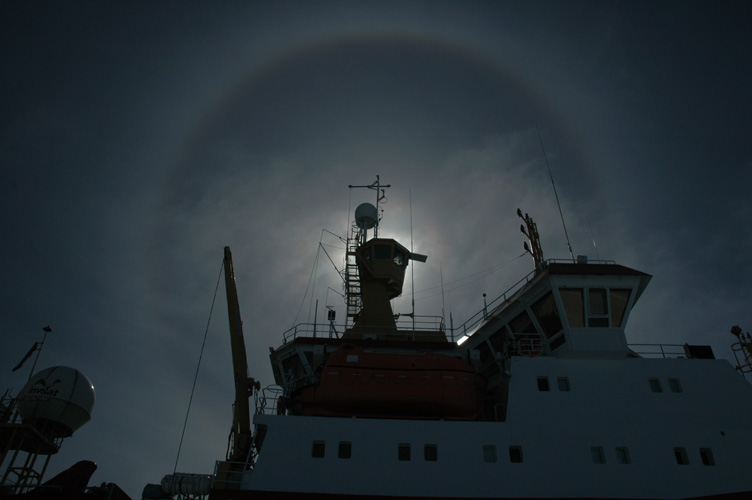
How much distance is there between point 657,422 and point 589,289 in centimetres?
473

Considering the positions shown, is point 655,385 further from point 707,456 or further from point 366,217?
point 366,217

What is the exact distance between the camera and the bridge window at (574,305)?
17.0 metres

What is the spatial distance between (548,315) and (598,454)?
488 cm

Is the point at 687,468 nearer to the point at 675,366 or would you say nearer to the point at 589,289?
the point at 675,366

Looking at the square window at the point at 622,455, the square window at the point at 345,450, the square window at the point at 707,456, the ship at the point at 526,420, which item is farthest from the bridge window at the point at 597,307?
the square window at the point at 345,450

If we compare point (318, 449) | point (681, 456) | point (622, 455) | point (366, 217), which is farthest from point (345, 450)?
point (366, 217)

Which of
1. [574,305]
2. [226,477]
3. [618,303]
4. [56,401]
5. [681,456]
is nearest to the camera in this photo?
[681,456]

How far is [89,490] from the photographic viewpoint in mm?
15578

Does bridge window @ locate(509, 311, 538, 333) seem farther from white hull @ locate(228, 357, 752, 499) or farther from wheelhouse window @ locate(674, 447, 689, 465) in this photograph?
wheelhouse window @ locate(674, 447, 689, 465)

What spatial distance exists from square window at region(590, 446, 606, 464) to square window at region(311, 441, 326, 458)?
839cm

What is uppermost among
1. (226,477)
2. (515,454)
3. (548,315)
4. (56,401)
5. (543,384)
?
(548,315)

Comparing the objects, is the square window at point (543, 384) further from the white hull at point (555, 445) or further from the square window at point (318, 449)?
the square window at point (318, 449)

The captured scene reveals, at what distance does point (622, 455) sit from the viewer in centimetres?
1485

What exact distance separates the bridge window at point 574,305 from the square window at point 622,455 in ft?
13.5
